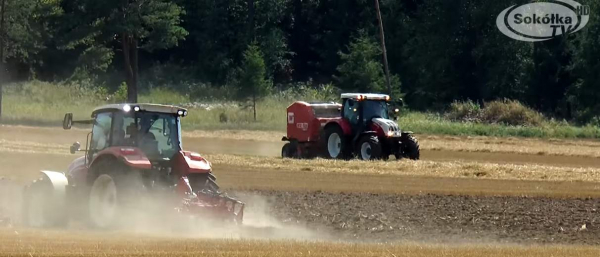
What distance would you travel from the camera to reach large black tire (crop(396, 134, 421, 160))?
108 ft

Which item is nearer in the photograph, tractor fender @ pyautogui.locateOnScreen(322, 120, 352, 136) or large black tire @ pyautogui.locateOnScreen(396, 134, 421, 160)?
large black tire @ pyautogui.locateOnScreen(396, 134, 421, 160)

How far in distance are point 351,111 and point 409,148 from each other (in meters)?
2.23

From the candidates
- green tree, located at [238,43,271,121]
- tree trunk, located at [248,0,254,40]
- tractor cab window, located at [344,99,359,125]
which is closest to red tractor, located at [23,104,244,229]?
tractor cab window, located at [344,99,359,125]

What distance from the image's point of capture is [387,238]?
17.5 meters

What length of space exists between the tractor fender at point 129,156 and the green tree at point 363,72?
45.6 m

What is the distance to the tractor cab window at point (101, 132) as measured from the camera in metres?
17.6

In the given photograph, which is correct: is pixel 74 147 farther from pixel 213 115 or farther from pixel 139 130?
pixel 213 115

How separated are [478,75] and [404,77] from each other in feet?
19.5

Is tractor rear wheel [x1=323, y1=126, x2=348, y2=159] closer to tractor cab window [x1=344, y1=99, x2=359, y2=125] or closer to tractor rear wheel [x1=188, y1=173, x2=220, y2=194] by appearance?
tractor cab window [x1=344, y1=99, x2=359, y2=125]

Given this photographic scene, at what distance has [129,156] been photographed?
16703mm

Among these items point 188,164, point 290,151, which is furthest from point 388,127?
point 188,164

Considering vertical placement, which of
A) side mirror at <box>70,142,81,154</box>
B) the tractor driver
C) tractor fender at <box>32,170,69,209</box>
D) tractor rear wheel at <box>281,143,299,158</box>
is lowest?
tractor rear wheel at <box>281,143,299,158</box>

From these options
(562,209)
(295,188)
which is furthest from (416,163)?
(562,209)

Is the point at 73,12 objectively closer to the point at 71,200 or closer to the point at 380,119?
the point at 380,119
